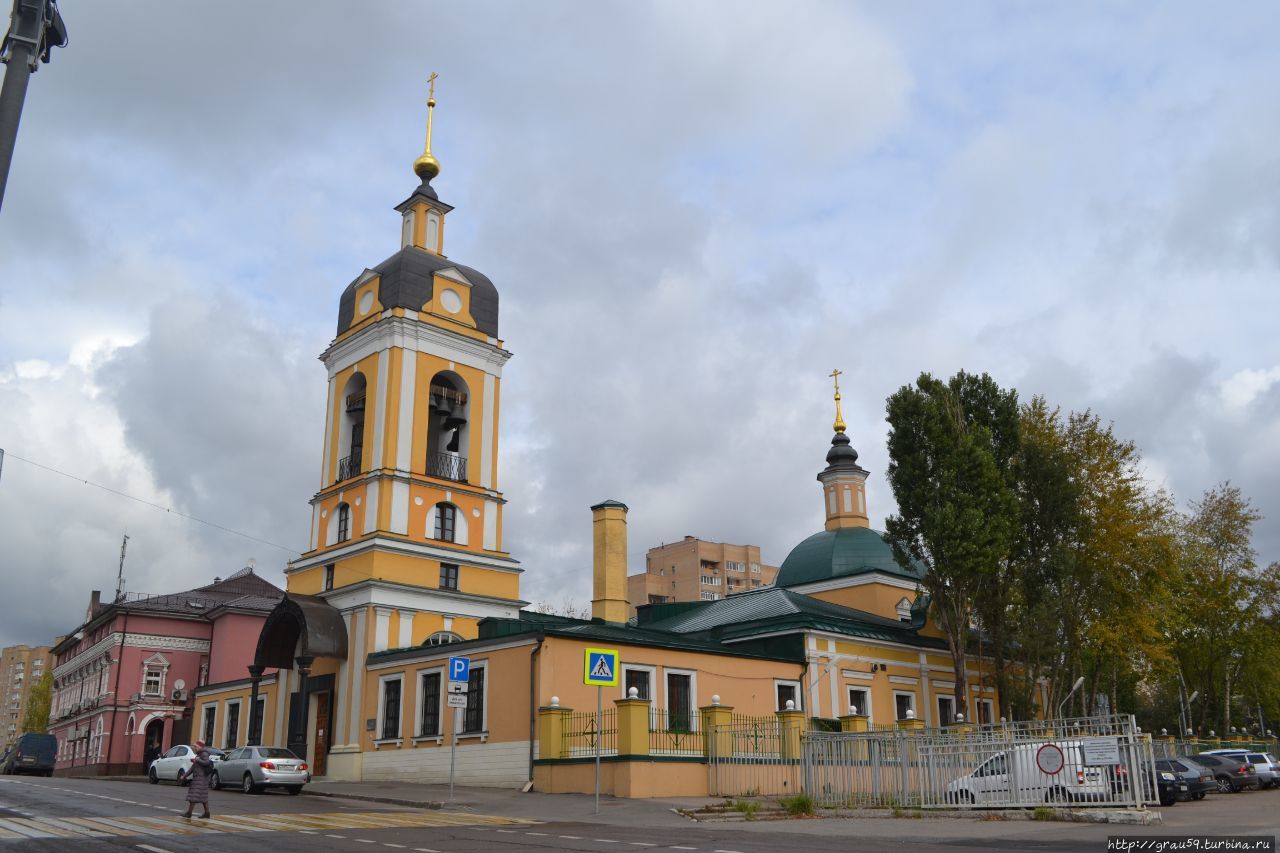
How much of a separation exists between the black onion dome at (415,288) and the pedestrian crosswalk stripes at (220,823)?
21962 mm

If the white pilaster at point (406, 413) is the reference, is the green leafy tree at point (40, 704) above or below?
below

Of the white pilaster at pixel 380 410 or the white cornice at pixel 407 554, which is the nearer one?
the white cornice at pixel 407 554

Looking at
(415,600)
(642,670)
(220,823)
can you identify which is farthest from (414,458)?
(220,823)

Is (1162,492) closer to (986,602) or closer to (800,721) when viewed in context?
(986,602)

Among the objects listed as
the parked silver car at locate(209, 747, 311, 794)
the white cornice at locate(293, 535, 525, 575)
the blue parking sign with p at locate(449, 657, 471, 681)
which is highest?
the white cornice at locate(293, 535, 525, 575)

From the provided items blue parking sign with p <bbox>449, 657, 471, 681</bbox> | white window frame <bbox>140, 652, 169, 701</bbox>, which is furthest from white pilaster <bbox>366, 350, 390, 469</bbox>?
white window frame <bbox>140, 652, 169, 701</bbox>

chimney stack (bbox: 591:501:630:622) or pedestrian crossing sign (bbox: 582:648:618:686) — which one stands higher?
chimney stack (bbox: 591:501:630:622)

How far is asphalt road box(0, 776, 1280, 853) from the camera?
12.9m

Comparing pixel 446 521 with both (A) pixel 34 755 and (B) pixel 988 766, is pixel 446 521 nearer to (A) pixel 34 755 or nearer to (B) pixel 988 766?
(B) pixel 988 766

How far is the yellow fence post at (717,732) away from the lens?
23797mm

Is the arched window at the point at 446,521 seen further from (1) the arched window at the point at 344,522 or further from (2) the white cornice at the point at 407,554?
(1) the arched window at the point at 344,522

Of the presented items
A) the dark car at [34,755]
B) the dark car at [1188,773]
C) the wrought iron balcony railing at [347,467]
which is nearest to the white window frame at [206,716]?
the wrought iron balcony railing at [347,467]

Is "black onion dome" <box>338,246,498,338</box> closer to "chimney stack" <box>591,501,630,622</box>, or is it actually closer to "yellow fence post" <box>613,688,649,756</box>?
"chimney stack" <box>591,501,630,622</box>

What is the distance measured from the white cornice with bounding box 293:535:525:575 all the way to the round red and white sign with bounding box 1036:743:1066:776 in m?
22.1
